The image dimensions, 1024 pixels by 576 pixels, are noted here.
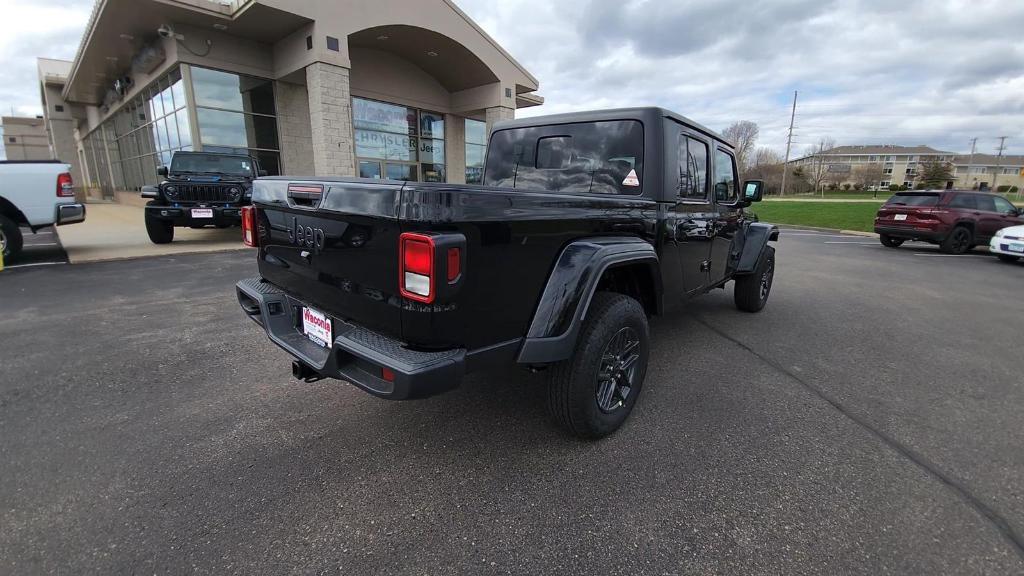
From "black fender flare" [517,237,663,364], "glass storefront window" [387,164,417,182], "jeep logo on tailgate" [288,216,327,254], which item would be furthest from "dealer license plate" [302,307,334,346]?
"glass storefront window" [387,164,417,182]

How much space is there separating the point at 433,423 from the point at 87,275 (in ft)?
22.1

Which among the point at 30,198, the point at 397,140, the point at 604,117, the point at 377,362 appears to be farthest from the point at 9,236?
the point at 397,140

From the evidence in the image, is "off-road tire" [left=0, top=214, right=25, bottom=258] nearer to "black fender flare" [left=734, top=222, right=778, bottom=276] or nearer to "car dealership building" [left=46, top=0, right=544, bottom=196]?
"car dealership building" [left=46, top=0, right=544, bottom=196]

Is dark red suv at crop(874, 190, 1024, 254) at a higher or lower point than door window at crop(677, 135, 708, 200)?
lower

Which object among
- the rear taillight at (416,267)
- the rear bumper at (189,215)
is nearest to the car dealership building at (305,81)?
the rear bumper at (189,215)

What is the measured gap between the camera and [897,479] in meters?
2.28

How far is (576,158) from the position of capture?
10.8 ft

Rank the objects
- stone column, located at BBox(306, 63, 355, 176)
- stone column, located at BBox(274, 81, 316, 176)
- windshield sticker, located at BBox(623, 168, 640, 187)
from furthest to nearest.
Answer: stone column, located at BBox(274, 81, 316, 176) → stone column, located at BBox(306, 63, 355, 176) → windshield sticker, located at BBox(623, 168, 640, 187)

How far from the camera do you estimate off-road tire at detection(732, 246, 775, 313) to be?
5148 mm

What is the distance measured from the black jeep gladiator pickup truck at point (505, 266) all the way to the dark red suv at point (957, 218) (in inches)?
439

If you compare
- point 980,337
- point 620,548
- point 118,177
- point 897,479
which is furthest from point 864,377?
point 118,177

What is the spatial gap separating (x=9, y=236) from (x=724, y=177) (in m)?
9.89

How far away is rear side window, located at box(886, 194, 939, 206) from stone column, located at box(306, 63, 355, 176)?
1441 centimetres

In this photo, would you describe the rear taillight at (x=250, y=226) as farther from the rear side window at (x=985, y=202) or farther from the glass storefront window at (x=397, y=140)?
the rear side window at (x=985, y=202)
